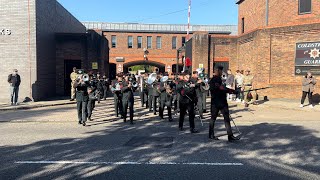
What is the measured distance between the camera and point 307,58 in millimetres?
17484

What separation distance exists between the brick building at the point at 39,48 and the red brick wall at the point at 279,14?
11778 millimetres

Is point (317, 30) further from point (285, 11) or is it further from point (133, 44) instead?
point (133, 44)

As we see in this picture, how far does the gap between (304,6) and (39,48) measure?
16.0m

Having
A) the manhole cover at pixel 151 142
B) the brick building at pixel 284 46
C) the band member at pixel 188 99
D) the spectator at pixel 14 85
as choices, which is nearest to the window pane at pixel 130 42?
the brick building at pixel 284 46

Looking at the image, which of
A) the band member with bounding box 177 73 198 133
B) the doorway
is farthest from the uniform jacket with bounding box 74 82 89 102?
the doorway

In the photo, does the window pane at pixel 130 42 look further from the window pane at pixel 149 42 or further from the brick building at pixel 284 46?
the brick building at pixel 284 46

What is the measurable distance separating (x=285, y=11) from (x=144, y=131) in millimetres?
15023

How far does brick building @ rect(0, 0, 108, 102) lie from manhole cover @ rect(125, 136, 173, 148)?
36.8 ft

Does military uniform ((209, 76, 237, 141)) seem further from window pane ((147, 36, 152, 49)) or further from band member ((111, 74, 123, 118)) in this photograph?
window pane ((147, 36, 152, 49))

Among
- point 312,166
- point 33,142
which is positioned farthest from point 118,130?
point 312,166

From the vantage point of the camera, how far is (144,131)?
9219 mm

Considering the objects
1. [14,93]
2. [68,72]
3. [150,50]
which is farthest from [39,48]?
[150,50]

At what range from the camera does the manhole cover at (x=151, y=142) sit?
7.32m

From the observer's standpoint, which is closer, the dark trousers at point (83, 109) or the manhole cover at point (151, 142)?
the manhole cover at point (151, 142)
